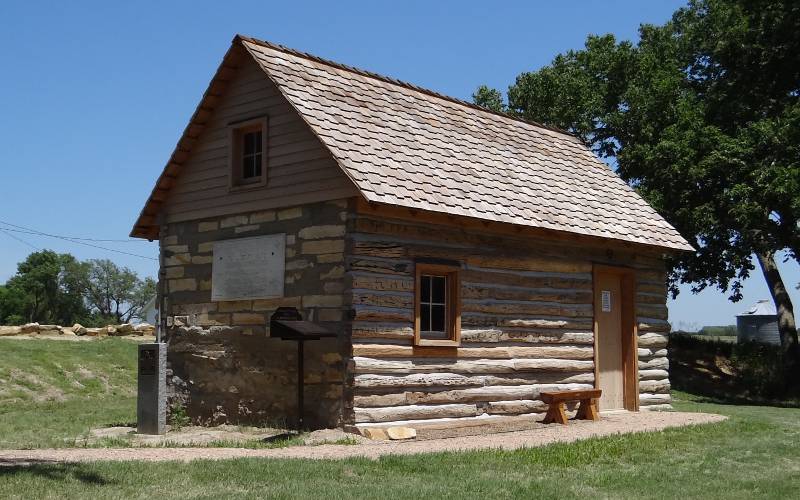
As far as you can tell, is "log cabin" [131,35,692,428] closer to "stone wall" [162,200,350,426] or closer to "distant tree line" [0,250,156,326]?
"stone wall" [162,200,350,426]

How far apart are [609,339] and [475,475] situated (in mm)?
8355

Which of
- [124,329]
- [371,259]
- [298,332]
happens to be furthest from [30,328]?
[298,332]

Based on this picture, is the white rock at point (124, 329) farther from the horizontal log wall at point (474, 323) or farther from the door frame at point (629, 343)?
the horizontal log wall at point (474, 323)

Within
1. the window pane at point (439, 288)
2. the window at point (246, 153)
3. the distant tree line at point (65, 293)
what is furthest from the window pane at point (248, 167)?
the distant tree line at point (65, 293)

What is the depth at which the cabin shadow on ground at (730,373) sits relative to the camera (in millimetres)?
26719

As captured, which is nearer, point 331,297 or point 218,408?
point 331,297

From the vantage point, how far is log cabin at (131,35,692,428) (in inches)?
517

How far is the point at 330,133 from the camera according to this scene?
1357 centimetres

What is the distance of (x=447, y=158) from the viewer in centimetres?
1545

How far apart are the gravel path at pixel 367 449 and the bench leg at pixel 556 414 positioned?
221mm

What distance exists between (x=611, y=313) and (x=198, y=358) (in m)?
7.52

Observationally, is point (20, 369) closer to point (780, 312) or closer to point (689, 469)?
point (689, 469)

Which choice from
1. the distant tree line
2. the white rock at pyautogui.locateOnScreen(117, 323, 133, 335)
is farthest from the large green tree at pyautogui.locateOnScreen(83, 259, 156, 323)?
the white rock at pyautogui.locateOnScreen(117, 323, 133, 335)

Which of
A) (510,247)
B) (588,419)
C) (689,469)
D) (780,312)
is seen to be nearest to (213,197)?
(510,247)
